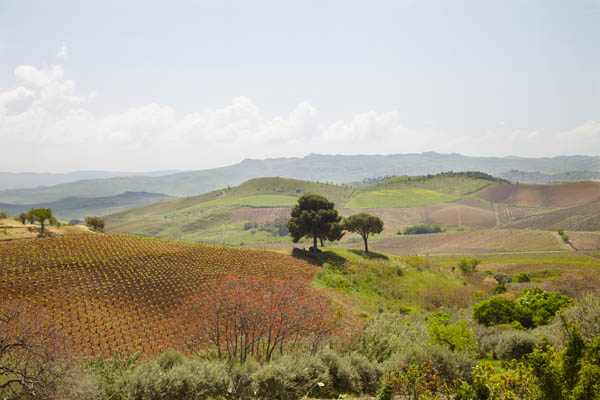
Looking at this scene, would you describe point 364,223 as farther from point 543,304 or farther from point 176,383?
point 176,383

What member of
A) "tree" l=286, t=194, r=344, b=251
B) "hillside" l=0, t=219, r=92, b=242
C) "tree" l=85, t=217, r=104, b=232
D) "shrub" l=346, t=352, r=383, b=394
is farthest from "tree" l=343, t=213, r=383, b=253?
"tree" l=85, t=217, r=104, b=232

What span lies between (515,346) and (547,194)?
20114 centimetres

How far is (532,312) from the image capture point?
20750 mm

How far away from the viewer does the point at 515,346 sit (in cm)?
1474

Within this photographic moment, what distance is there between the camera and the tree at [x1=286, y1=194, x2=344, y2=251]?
40.3 metres

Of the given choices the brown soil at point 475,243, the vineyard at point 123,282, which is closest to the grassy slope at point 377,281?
the vineyard at point 123,282

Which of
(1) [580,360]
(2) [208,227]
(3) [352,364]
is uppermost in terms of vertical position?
(1) [580,360]

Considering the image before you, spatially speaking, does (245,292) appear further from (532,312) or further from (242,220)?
(242,220)

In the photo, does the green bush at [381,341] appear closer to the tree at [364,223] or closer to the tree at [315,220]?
the tree at [315,220]

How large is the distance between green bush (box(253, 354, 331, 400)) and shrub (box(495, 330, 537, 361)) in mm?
9656

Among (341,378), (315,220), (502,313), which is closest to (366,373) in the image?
(341,378)

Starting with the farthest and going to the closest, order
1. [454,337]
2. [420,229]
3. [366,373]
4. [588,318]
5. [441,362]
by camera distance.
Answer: [420,229] < [454,337] < [588,318] < [441,362] < [366,373]

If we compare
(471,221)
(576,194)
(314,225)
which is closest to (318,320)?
(314,225)

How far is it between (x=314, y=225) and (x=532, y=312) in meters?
24.3
